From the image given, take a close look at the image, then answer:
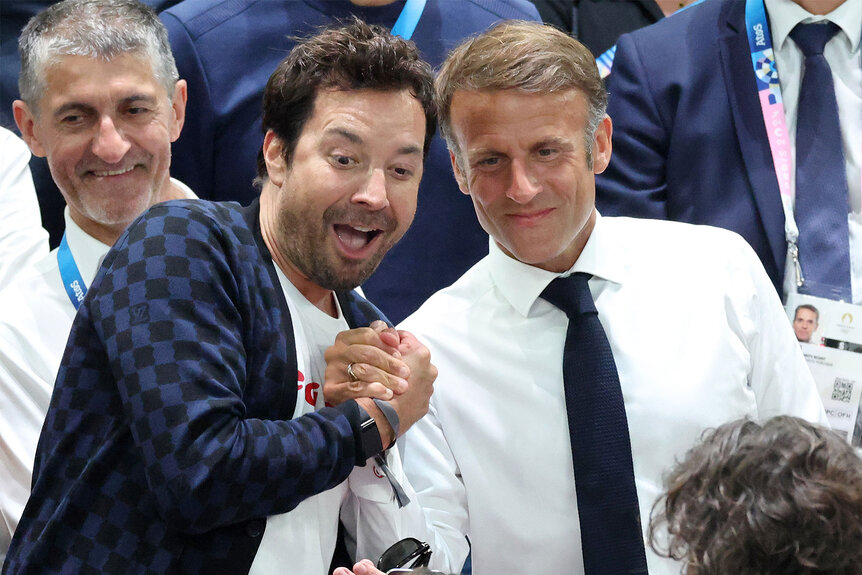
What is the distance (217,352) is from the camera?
5.57 feet

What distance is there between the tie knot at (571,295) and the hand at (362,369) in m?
0.48

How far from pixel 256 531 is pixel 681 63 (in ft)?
5.59

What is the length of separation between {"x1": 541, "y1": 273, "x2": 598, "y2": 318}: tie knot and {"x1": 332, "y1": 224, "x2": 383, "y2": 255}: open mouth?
0.47 m

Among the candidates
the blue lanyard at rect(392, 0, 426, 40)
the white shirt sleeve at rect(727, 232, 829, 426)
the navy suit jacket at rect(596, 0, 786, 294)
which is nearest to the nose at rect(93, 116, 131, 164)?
the blue lanyard at rect(392, 0, 426, 40)

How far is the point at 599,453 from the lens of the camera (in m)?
2.13

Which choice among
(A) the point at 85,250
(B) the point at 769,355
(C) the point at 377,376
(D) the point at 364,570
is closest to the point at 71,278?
(A) the point at 85,250

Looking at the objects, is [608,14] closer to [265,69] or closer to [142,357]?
[265,69]

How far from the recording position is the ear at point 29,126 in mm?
2416

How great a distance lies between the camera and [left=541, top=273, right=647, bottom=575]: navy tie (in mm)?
2088

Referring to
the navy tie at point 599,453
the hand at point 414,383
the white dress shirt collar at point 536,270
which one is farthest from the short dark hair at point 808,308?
the hand at point 414,383

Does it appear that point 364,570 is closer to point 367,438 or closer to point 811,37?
point 367,438

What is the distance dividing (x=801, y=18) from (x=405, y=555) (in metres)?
1.76

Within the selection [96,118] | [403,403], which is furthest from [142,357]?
[96,118]

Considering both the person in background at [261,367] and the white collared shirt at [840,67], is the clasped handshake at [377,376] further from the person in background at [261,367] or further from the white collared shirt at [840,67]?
the white collared shirt at [840,67]
